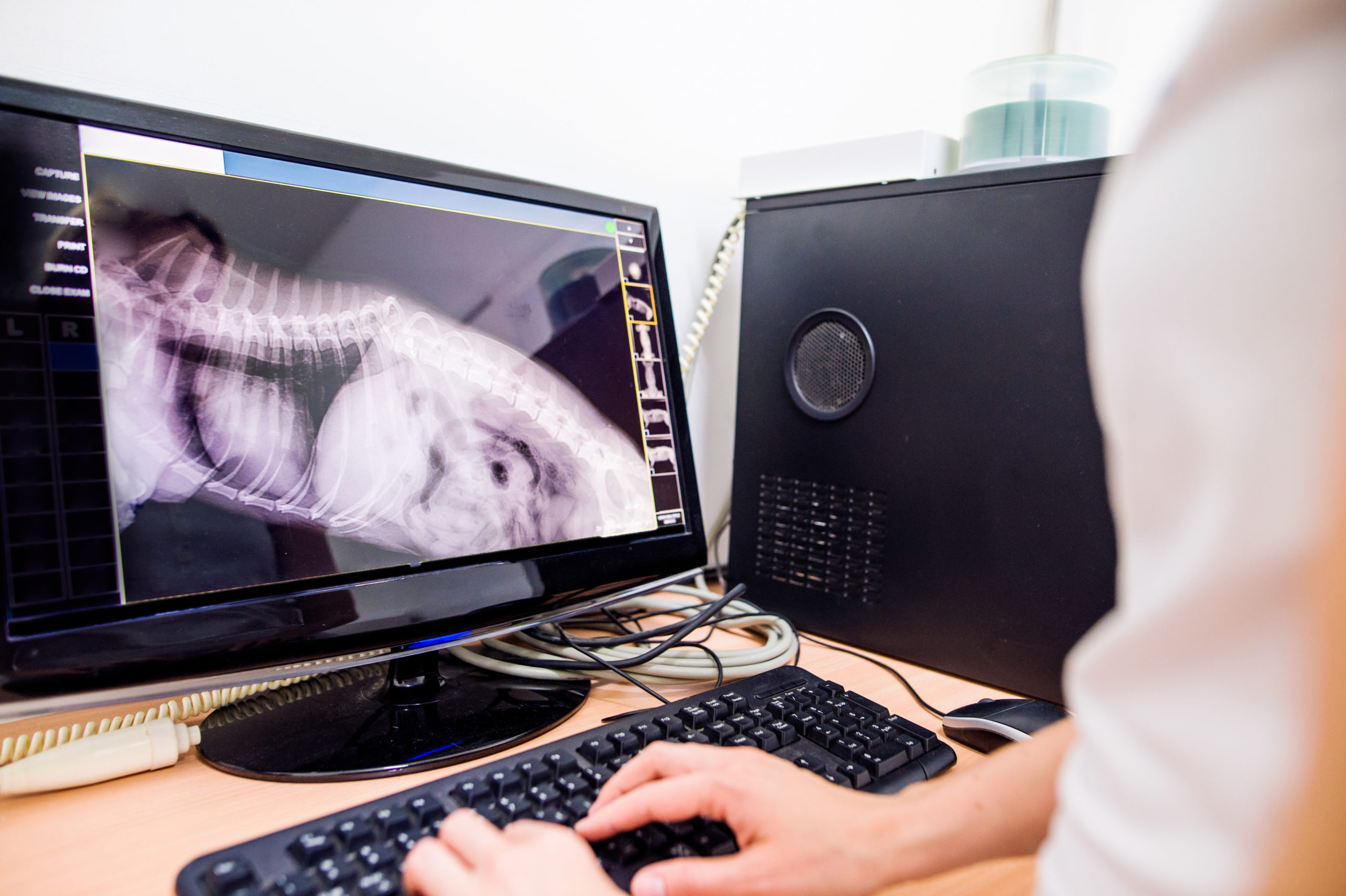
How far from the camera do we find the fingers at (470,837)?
389mm

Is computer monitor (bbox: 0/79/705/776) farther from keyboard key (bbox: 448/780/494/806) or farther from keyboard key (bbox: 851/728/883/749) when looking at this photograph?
keyboard key (bbox: 851/728/883/749)

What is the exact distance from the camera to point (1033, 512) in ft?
2.35

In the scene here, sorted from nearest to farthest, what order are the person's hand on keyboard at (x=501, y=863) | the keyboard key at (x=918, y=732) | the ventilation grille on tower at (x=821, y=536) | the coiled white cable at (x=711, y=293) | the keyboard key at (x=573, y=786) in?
the person's hand on keyboard at (x=501, y=863), the keyboard key at (x=573, y=786), the keyboard key at (x=918, y=732), the ventilation grille on tower at (x=821, y=536), the coiled white cable at (x=711, y=293)

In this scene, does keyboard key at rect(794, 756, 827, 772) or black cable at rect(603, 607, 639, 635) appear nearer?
keyboard key at rect(794, 756, 827, 772)

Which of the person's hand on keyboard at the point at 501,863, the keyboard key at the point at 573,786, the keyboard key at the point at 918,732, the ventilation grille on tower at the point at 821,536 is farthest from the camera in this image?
the ventilation grille on tower at the point at 821,536

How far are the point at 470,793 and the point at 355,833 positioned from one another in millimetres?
64

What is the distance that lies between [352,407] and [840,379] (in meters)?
0.49

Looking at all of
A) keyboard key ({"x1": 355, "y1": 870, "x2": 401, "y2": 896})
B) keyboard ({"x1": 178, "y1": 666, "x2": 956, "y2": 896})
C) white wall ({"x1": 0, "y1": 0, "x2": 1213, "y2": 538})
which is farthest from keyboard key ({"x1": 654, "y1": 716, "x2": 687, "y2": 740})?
white wall ({"x1": 0, "y1": 0, "x2": 1213, "y2": 538})

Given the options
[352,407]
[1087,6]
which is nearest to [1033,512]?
[352,407]

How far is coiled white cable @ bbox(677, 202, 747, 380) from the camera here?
1.02 m

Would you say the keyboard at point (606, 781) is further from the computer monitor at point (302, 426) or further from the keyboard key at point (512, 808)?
the computer monitor at point (302, 426)

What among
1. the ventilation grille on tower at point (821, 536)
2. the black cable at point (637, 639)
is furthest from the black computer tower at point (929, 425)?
the black cable at point (637, 639)

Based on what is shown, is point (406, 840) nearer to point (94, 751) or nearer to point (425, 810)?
point (425, 810)

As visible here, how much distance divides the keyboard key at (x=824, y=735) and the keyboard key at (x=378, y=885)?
295mm
